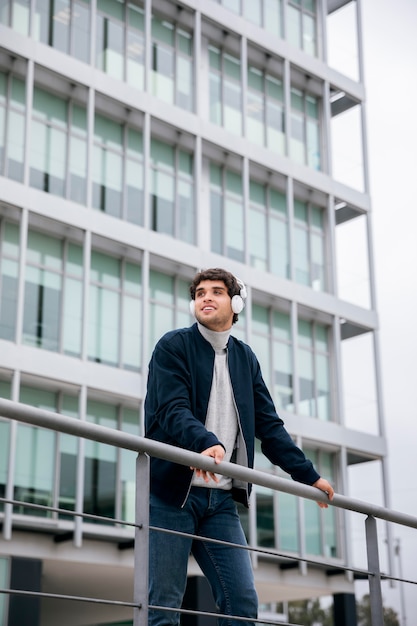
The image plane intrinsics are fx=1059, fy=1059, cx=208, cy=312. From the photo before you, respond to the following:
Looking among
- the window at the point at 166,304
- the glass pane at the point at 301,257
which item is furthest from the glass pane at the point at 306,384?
the window at the point at 166,304

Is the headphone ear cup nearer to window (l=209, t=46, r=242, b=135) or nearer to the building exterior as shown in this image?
the building exterior

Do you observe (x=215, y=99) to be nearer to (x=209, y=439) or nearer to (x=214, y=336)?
(x=214, y=336)

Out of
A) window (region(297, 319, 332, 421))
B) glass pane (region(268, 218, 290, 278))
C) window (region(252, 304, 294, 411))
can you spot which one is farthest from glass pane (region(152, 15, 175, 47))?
window (region(297, 319, 332, 421))

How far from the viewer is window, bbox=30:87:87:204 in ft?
75.5

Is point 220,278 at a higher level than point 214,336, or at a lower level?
higher

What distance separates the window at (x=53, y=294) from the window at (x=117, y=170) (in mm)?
1501

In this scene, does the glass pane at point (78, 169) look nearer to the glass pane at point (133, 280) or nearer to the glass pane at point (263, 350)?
the glass pane at point (133, 280)

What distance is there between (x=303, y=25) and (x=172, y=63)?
5633 mm

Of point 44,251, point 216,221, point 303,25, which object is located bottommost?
point 44,251

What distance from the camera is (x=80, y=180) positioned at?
77.6ft

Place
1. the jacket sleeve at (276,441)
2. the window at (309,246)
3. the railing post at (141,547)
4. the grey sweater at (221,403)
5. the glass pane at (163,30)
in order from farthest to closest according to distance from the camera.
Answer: the window at (309,246) → the glass pane at (163,30) → the jacket sleeve at (276,441) → the grey sweater at (221,403) → the railing post at (141,547)

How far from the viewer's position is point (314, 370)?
27.6m

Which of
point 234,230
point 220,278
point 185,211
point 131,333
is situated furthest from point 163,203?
point 220,278

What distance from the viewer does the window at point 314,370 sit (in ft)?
88.6
